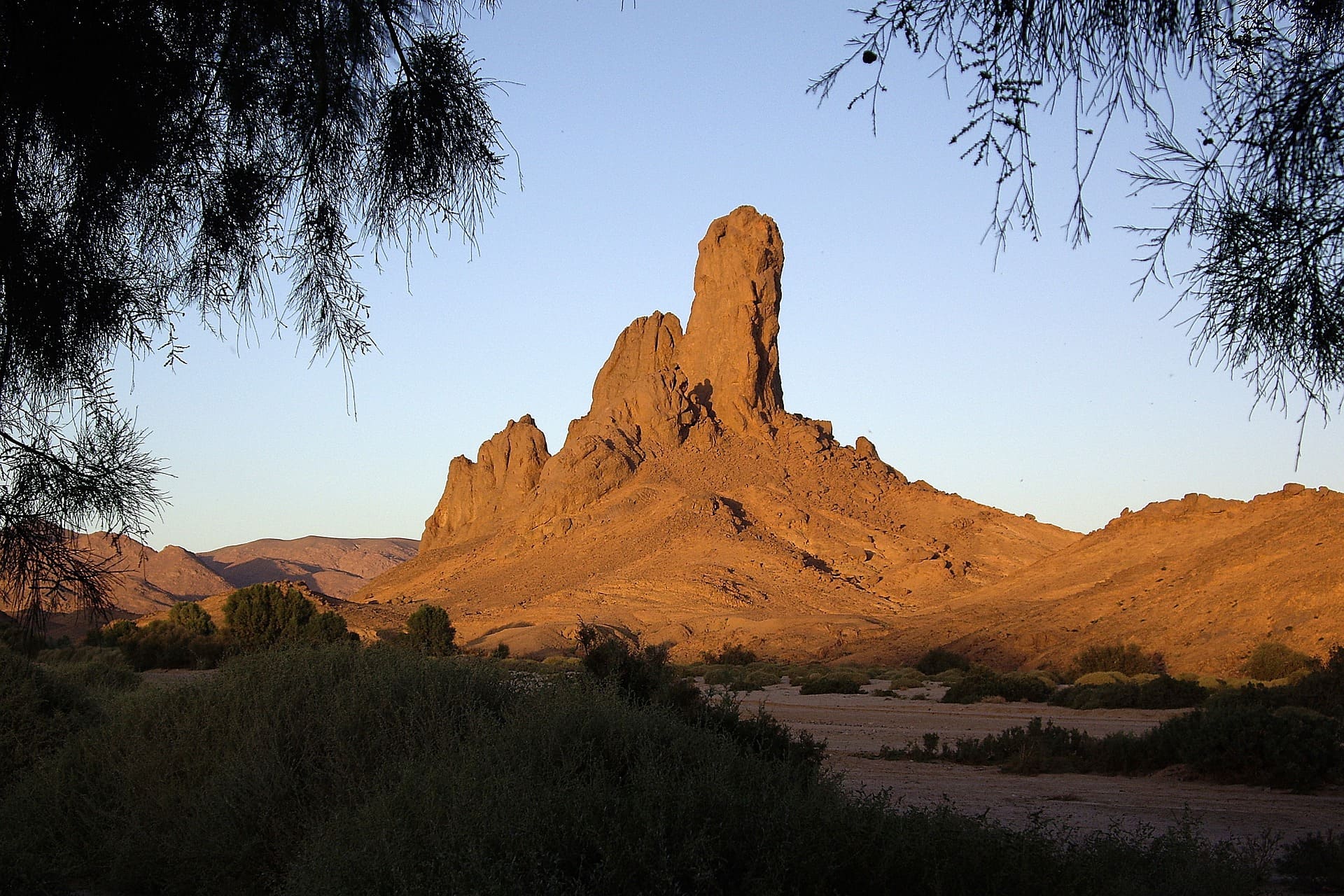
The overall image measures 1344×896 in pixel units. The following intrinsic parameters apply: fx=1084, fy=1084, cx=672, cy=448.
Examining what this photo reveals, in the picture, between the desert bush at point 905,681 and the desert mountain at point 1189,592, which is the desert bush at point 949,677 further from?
the desert mountain at point 1189,592

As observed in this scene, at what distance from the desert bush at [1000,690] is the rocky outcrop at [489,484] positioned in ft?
255

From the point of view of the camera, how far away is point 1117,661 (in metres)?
32.2

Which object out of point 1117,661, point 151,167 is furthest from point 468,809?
point 1117,661

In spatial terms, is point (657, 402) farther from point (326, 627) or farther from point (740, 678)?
point (740, 678)

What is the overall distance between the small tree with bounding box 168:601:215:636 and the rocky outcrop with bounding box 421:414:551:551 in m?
61.1

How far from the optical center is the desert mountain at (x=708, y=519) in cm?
6681

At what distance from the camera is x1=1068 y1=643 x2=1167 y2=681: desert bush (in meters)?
31.4

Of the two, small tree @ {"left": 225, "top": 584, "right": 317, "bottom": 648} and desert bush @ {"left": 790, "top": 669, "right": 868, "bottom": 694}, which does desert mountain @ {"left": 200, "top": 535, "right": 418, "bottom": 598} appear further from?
desert bush @ {"left": 790, "top": 669, "right": 868, "bottom": 694}

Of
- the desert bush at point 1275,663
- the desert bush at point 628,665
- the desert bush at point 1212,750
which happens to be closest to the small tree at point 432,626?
the desert bush at point 1275,663

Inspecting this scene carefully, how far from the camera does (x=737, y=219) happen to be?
338 feet

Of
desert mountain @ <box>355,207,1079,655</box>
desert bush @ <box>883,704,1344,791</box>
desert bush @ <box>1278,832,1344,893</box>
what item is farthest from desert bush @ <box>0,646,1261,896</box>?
desert mountain @ <box>355,207,1079,655</box>

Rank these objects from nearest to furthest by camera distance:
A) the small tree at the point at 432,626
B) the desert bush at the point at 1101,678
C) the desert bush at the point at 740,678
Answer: the desert bush at the point at 1101,678 < the desert bush at the point at 740,678 < the small tree at the point at 432,626

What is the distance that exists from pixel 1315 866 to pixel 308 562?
608ft

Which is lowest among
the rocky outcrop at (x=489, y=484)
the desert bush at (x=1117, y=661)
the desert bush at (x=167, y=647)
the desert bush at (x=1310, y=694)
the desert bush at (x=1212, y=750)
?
the desert bush at (x=167, y=647)
